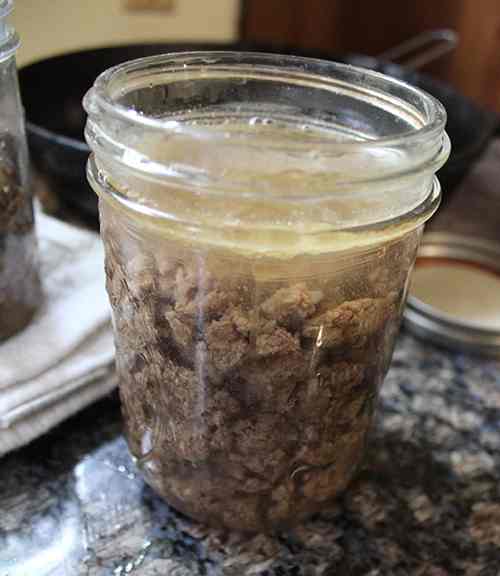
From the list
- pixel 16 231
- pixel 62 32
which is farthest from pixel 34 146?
pixel 62 32

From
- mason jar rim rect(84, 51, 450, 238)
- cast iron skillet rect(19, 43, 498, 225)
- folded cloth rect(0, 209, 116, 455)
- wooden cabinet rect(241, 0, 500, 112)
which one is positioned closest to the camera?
mason jar rim rect(84, 51, 450, 238)

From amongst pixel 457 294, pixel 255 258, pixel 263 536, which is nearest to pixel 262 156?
pixel 255 258

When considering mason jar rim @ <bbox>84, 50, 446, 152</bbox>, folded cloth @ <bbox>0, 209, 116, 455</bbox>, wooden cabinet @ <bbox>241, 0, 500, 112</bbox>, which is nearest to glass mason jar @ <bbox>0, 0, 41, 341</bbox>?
folded cloth @ <bbox>0, 209, 116, 455</bbox>

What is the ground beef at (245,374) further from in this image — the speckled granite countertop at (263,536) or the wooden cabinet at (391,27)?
the wooden cabinet at (391,27)

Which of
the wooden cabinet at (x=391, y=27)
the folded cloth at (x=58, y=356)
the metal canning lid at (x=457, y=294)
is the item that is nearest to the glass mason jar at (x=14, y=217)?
the folded cloth at (x=58, y=356)

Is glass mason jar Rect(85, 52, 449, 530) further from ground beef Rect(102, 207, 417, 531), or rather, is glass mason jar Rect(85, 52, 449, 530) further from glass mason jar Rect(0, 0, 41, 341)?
glass mason jar Rect(0, 0, 41, 341)

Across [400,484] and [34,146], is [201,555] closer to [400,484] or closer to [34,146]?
[400,484]
